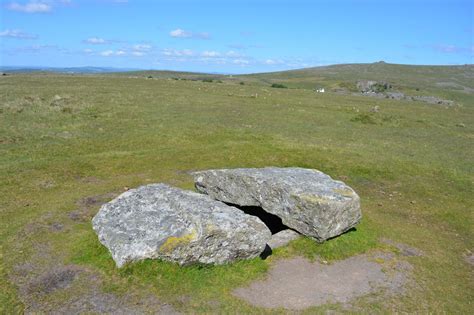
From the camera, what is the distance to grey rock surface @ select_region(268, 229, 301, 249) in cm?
1725

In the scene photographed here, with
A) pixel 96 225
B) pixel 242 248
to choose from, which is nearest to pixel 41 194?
pixel 96 225

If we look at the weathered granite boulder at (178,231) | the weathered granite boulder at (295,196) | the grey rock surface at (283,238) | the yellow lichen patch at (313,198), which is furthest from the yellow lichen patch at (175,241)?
→ the yellow lichen patch at (313,198)

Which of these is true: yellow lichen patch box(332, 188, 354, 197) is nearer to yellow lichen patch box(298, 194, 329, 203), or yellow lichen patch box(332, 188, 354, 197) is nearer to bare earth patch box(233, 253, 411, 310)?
yellow lichen patch box(298, 194, 329, 203)

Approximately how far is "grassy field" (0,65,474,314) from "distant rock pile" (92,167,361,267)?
1.89 ft

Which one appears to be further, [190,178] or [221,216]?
[190,178]

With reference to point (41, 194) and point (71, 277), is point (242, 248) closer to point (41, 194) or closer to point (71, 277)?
point (71, 277)

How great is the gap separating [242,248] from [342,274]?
3926 millimetres

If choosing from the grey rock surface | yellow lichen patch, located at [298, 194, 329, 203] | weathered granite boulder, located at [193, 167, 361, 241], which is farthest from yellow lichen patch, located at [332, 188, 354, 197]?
the grey rock surface

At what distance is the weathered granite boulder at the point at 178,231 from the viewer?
14188 millimetres

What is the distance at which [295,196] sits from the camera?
1702 centimetres

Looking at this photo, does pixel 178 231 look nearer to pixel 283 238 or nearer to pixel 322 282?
pixel 283 238

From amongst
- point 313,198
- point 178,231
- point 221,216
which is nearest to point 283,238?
point 313,198

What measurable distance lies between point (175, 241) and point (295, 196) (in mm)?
5448

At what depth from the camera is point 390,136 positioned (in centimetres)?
4328
